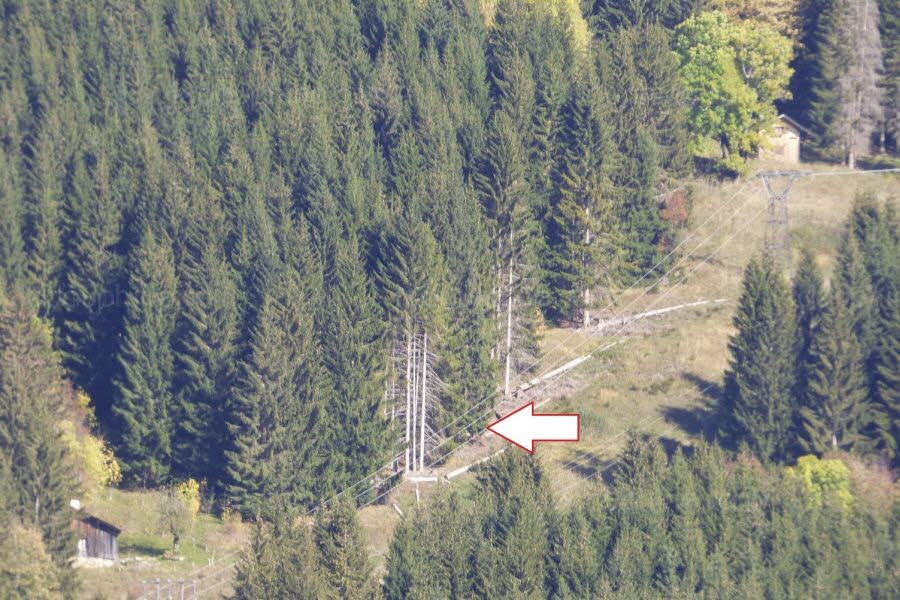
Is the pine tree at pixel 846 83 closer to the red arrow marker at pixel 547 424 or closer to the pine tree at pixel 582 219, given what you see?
the pine tree at pixel 582 219

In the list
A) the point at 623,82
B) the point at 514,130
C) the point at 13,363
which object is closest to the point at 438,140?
the point at 514,130

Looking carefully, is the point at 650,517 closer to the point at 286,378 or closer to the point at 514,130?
the point at 286,378

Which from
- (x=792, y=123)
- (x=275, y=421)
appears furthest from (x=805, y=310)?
(x=792, y=123)

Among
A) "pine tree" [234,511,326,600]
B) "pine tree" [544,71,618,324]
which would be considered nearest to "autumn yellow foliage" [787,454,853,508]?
"pine tree" [544,71,618,324]

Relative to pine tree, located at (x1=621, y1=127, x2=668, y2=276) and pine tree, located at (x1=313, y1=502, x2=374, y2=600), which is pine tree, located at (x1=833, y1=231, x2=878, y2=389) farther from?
pine tree, located at (x1=313, y1=502, x2=374, y2=600)

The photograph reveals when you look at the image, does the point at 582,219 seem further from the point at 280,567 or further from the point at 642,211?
the point at 280,567

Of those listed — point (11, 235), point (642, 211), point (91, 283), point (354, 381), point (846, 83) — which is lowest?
point (354, 381)
